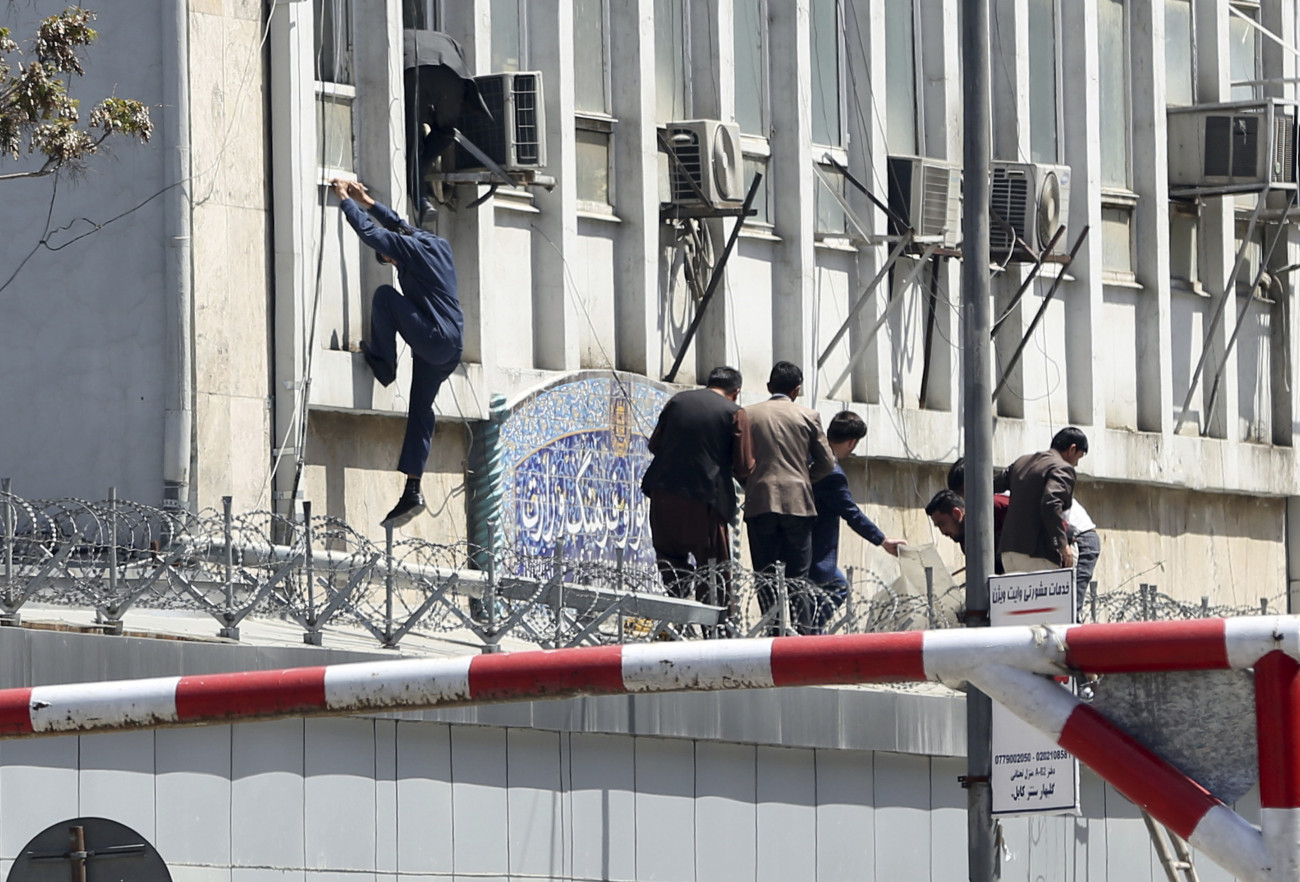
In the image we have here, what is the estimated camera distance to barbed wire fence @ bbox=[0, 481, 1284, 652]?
11406 mm

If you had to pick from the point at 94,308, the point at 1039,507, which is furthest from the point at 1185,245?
the point at 94,308

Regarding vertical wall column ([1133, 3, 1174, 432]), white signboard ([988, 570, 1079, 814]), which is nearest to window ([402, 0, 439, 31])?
vertical wall column ([1133, 3, 1174, 432])

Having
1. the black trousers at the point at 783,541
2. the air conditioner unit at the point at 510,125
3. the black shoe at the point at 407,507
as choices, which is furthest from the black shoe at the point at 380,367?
the black trousers at the point at 783,541

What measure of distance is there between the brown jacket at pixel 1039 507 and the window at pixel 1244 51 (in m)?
12.8

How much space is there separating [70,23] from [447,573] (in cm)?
325

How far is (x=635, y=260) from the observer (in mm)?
20281

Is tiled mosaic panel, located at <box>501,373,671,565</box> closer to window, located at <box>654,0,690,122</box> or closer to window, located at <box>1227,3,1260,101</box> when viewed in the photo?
window, located at <box>654,0,690,122</box>

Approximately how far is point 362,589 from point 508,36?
24.9ft

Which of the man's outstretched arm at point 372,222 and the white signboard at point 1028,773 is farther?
the man's outstretched arm at point 372,222

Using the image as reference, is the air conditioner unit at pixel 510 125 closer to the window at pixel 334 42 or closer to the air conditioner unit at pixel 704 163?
the window at pixel 334 42

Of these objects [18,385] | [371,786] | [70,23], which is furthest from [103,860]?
[18,385]

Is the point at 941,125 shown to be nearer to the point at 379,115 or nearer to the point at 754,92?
the point at 754,92

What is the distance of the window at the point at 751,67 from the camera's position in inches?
850

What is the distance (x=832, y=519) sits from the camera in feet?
52.2
